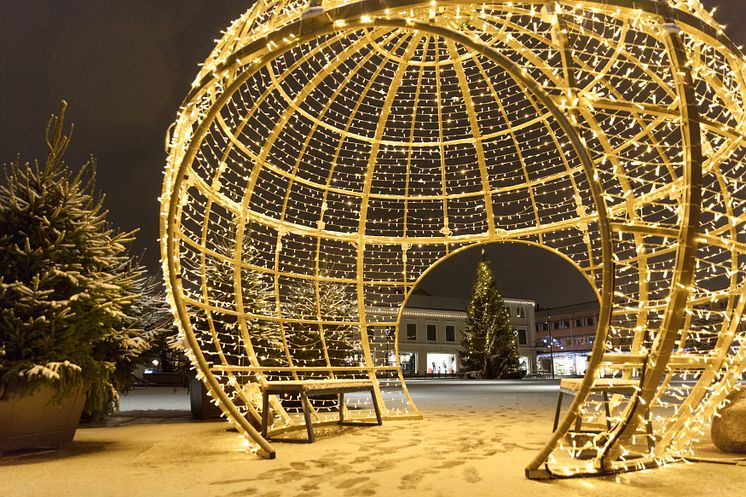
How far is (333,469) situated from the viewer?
380 cm

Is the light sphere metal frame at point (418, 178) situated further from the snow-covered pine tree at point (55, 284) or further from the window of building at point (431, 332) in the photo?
the window of building at point (431, 332)

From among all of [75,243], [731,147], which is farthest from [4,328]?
[731,147]

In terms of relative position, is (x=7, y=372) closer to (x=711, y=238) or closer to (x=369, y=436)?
(x=369, y=436)

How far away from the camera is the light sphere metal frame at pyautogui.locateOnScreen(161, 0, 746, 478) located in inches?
170

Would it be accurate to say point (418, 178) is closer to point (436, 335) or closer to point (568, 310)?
point (436, 335)

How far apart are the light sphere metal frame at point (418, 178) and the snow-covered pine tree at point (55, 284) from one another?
0.83 meters

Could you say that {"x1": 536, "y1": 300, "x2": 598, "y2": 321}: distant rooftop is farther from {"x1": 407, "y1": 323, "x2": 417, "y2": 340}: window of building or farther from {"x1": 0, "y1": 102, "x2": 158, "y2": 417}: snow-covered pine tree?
{"x1": 0, "y1": 102, "x2": 158, "y2": 417}: snow-covered pine tree

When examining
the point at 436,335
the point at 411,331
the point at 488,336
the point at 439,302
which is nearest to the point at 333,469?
the point at 488,336

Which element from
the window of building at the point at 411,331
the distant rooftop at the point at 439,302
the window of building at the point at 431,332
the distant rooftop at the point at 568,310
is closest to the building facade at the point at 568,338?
the distant rooftop at the point at 568,310

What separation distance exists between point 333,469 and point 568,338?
49.1 m

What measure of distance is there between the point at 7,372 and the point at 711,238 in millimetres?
5186

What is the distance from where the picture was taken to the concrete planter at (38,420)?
4.47m

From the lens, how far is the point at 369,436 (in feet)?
17.8

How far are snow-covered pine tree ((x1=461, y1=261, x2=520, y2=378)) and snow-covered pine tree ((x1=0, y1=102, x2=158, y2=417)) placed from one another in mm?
21615
